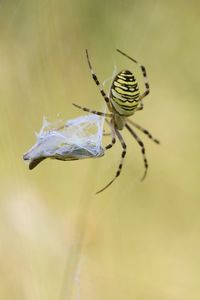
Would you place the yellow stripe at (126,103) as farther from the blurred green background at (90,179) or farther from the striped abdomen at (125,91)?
the blurred green background at (90,179)

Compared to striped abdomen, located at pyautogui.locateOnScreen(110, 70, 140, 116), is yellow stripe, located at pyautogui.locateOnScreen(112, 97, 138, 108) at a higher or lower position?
lower

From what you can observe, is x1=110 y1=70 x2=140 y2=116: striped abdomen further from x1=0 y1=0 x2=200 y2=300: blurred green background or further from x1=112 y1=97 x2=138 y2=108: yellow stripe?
x1=0 y1=0 x2=200 y2=300: blurred green background

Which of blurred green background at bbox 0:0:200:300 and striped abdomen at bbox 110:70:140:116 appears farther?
blurred green background at bbox 0:0:200:300

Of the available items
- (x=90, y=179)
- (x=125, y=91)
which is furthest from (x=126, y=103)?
(x=90, y=179)

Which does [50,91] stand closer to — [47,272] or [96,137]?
[47,272]

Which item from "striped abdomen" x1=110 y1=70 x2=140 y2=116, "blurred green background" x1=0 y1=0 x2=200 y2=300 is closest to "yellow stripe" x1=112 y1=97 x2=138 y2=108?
"striped abdomen" x1=110 y1=70 x2=140 y2=116

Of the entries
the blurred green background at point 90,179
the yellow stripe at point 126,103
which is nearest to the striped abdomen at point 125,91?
the yellow stripe at point 126,103

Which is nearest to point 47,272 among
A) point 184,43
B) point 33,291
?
point 33,291
